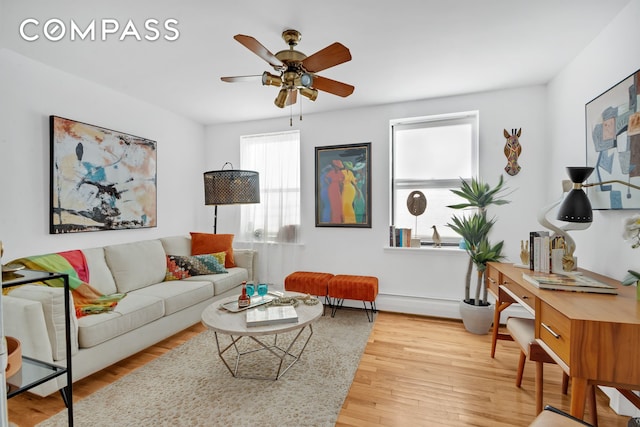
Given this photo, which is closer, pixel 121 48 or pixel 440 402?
pixel 440 402

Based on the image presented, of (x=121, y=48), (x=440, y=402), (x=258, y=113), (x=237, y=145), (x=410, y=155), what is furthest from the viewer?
(x=237, y=145)

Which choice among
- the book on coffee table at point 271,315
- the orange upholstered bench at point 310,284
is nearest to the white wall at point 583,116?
the book on coffee table at point 271,315

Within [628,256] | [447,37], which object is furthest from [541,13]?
[628,256]

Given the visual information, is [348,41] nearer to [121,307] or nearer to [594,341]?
[594,341]

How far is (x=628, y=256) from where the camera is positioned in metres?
1.90

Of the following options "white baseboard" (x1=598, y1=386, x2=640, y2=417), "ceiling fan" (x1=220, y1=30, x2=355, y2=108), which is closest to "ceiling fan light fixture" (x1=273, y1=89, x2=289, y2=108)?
"ceiling fan" (x1=220, y1=30, x2=355, y2=108)

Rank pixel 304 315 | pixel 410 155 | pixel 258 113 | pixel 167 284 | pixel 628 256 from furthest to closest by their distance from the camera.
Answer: pixel 258 113
pixel 410 155
pixel 167 284
pixel 304 315
pixel 628 256

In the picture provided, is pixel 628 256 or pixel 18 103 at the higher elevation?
pixel 18 103

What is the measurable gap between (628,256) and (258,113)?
155 inches

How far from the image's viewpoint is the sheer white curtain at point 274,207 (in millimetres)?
4301

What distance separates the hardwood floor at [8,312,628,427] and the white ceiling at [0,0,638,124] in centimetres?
258

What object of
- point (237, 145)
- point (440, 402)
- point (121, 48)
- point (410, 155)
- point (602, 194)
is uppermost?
point (121, 48)

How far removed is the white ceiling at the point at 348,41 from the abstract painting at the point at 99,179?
0.58 meters

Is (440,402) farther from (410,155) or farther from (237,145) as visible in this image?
(237,145)
